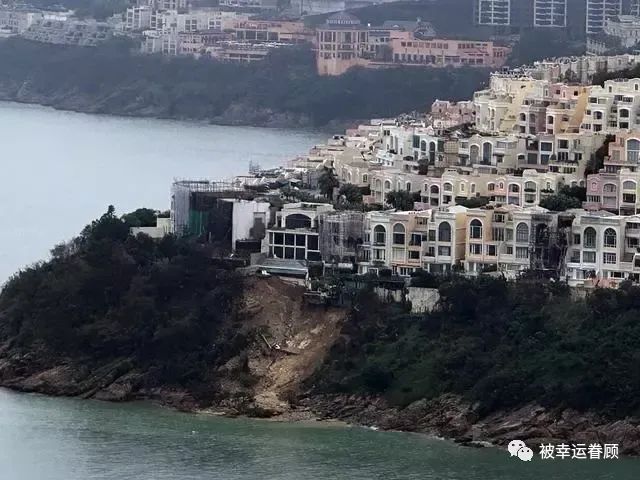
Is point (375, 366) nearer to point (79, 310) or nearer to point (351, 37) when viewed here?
point (79, 310)

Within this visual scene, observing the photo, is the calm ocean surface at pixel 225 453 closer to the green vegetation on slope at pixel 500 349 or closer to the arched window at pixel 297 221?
the green vegetation on slope at pixel 500 349

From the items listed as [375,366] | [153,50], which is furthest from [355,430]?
[153,50]

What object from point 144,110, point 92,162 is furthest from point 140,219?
point 144,110

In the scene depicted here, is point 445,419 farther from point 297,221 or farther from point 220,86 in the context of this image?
point 220,86

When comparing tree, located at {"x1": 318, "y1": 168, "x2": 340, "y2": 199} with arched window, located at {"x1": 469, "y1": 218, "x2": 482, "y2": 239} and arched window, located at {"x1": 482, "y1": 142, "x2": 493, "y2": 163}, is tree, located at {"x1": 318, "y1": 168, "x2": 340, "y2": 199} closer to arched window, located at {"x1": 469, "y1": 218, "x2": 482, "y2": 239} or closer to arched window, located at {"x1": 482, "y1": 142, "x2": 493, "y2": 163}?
arched window, located at {"x1": 482, "y1": 142, "x2": 493, "y2": 163}

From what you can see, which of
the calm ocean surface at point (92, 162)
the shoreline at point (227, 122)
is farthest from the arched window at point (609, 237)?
the shoreline at point (227, 122)
